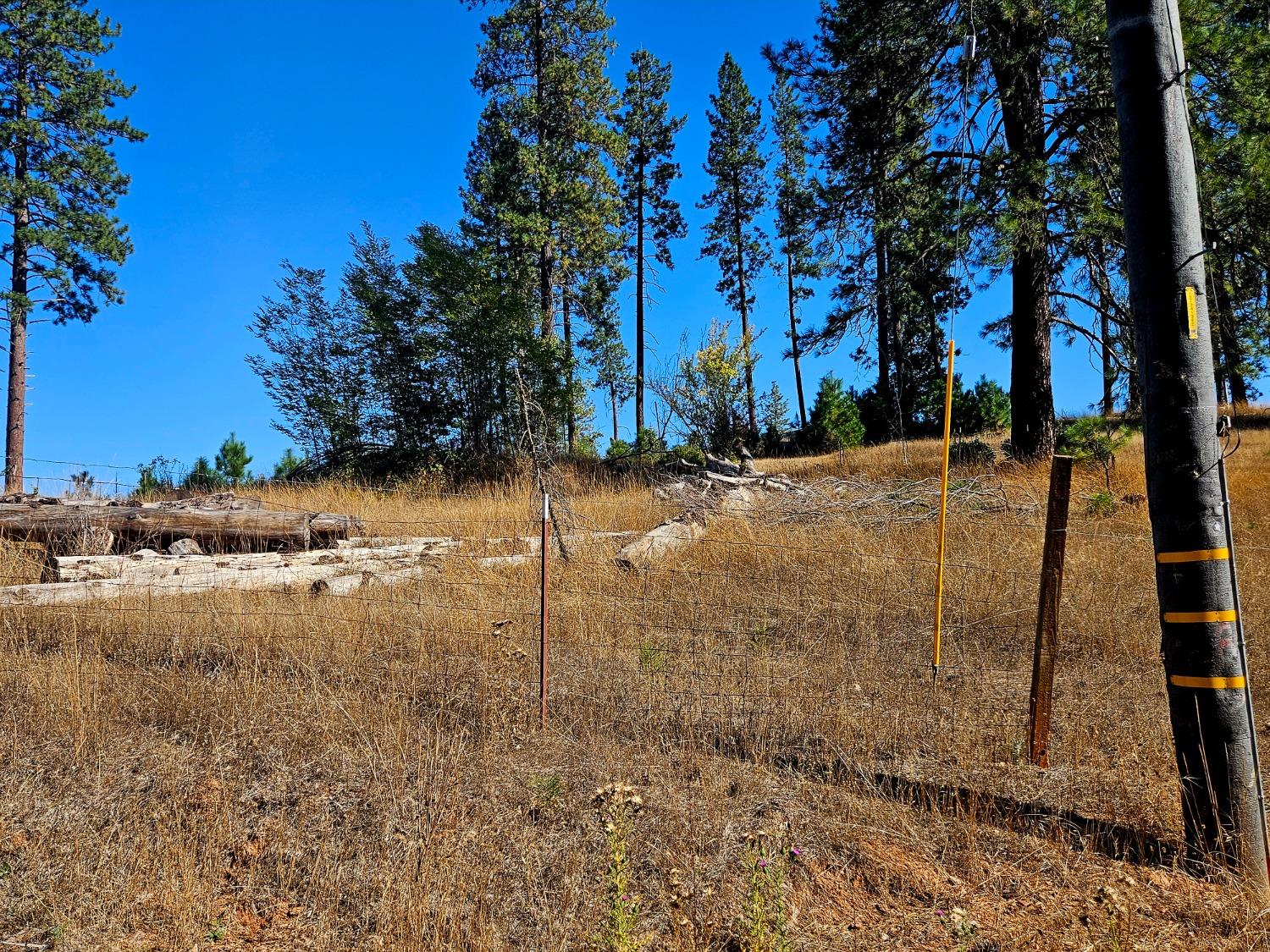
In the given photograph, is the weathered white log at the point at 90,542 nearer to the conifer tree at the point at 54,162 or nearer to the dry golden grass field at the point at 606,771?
the dry golden grass field at the point at 606,771

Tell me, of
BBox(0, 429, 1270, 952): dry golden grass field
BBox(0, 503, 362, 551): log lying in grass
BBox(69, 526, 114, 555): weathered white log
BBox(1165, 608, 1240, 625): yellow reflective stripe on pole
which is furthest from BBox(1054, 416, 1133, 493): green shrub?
BBox(69, 526, 114, 555): weathered white log

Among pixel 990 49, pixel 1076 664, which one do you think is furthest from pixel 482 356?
pixel 1076 664

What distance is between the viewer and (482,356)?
714 inches

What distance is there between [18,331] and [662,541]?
772 inches

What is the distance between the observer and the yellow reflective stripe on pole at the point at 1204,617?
3.20 m

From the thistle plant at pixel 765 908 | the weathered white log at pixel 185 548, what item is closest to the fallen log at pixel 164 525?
the weathered white log at pixel 185 548

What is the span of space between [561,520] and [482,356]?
1080 cm

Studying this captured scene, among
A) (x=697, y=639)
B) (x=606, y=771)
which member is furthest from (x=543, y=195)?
(x=606, y=771)

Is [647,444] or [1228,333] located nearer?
[1228,333]

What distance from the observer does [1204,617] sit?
10.5 ft

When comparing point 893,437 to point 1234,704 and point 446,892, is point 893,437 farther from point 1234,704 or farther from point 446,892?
point 446,892

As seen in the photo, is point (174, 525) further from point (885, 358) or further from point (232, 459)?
point (885, 358)

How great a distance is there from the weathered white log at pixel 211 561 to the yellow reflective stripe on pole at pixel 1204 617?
266 inches

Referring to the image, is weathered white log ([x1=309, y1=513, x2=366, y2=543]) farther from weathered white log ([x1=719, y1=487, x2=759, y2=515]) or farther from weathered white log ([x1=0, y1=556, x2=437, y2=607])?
weathered white log ([x1=719, y1=487, x2=759, y2=515])
